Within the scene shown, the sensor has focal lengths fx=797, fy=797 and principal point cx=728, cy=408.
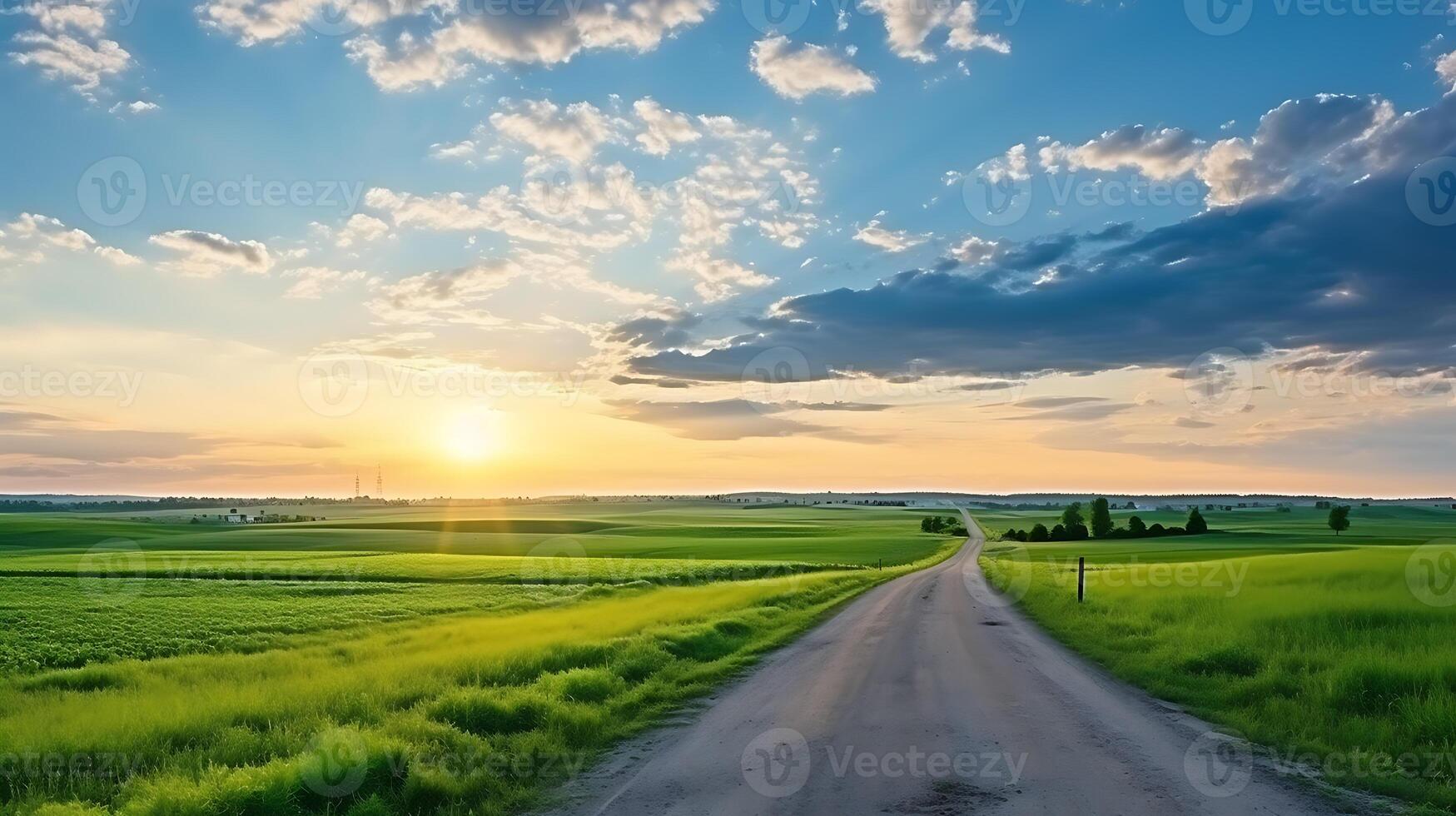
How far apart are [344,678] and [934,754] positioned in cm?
1187

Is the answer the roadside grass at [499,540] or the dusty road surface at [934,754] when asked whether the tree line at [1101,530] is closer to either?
the roadside grass at [499,540]

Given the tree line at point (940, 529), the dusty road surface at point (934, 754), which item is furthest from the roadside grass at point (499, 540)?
the dusty road surface at point (934, 754)

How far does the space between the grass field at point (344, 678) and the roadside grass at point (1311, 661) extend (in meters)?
8.95

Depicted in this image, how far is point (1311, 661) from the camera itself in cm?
1487

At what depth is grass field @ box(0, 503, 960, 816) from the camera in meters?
9.15

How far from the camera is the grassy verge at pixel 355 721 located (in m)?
8.84

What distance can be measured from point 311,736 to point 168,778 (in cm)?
174

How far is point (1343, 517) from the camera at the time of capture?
118000mm

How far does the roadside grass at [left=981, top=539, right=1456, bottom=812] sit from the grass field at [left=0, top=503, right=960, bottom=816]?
8.95m

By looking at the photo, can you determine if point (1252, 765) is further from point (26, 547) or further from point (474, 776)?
point (26, 547)

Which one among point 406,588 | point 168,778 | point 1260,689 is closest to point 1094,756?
point 1260,689

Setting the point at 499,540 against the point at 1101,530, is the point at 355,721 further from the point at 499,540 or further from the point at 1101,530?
the point at 1101,530

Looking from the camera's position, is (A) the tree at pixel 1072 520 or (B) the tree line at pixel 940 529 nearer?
(A) the tree at pixel 1072 520

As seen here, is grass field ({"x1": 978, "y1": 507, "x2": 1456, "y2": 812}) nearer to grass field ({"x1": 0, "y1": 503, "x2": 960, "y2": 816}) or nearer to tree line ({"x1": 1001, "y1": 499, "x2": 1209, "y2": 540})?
grass field ({"x1": 0, "y1": 503, "x2": 960, "y2": 816})
